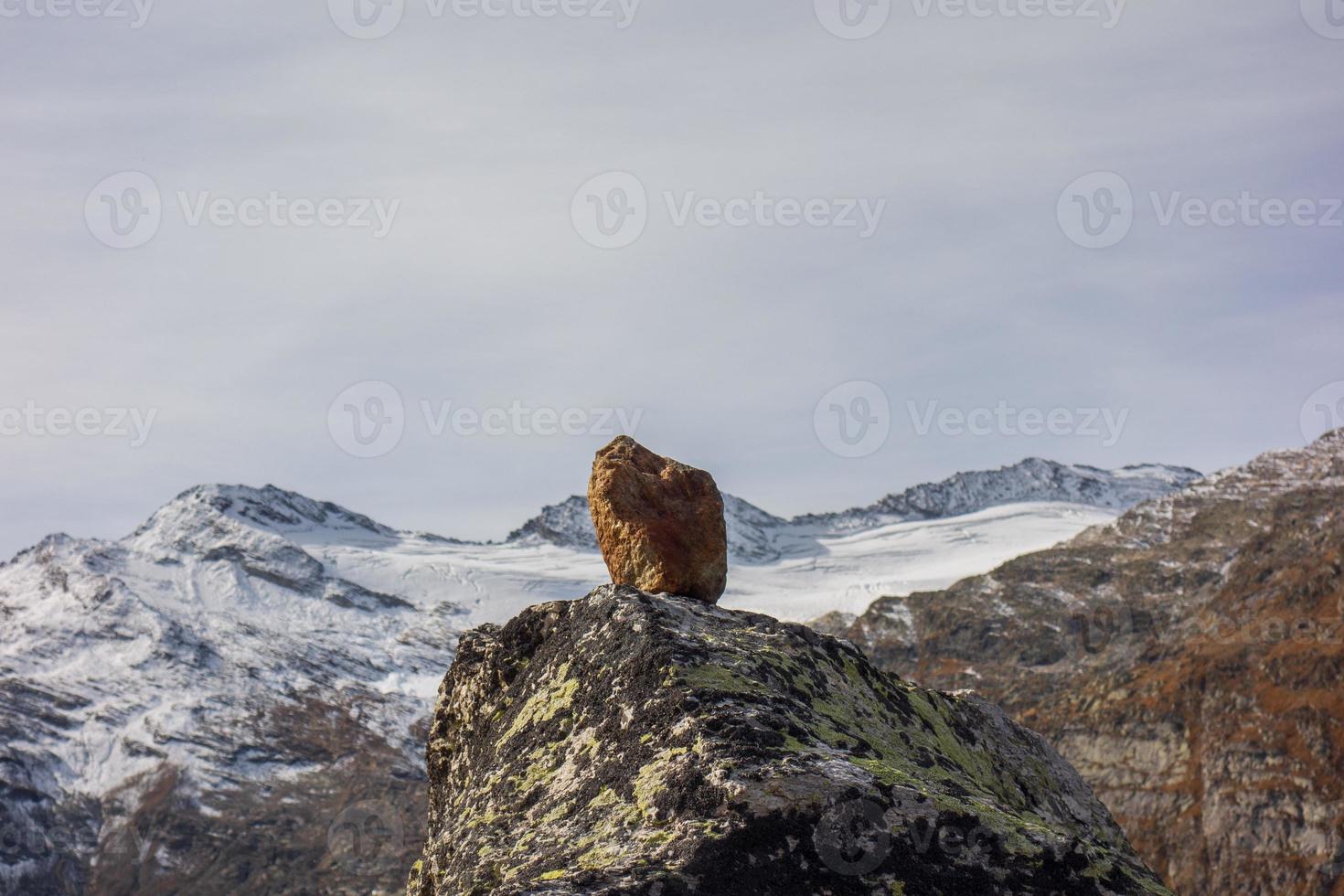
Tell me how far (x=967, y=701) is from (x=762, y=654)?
299 centimetres

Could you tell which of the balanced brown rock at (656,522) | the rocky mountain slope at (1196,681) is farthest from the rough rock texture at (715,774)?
the rocky mountain slope at (1196,681)

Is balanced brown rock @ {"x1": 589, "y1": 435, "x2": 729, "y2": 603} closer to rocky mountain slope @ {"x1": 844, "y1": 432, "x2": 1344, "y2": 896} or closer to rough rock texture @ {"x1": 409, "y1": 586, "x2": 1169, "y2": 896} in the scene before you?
rough rock texture @ {"x1": 409, "y1": 586, "x2": 1169, "y2": 896}

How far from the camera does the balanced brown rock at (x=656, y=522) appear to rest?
10.6m

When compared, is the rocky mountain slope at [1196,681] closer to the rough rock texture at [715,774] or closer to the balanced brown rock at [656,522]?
the balanced brown rock at [656,522]

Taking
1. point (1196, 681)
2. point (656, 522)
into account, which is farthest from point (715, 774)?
point (1196, 681)

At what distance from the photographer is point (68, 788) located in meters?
185

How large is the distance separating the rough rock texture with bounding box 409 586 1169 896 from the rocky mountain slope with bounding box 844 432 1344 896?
206 feet

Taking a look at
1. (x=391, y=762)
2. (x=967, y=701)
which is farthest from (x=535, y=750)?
(x=391, y=762)

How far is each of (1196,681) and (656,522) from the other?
77867mm

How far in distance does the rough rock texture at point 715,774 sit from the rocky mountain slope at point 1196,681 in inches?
2469

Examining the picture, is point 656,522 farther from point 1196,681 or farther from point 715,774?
point 1196,681

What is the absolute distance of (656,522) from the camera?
10.7 m

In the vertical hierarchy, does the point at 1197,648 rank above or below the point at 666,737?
below

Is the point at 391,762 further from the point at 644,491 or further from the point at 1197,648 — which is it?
the point at 644,491
